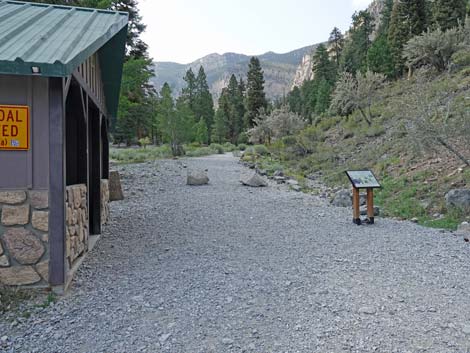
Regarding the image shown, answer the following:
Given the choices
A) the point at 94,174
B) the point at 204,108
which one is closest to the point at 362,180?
the point at 94,174

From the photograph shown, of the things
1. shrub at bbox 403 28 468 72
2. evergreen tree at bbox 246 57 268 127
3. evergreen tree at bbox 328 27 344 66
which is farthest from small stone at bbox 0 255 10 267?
evergreen tree at bbox 328 27 344 66

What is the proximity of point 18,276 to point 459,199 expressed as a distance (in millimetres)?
7394

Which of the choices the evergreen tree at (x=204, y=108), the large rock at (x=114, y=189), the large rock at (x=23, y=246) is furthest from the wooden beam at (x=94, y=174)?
the evergreen tree at (x=204, y=108)

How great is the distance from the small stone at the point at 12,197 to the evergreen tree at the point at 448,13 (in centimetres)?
2719

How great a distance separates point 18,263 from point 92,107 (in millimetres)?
3468

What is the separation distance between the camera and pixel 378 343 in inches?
102

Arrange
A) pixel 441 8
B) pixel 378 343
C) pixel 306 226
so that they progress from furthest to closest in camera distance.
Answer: pixel 441 8 < pixel 306 226 < pixel 378 343

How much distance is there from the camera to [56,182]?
3.44 metres

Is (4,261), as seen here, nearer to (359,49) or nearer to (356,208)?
(356,208)

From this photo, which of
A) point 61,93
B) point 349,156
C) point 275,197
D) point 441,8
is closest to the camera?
point 61,93

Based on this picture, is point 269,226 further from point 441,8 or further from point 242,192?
point 441,8

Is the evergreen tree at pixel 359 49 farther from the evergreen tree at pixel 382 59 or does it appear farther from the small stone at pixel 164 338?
the small stone at pixel 164 338

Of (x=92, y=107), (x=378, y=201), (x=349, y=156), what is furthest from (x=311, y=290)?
(x=349, y=156)

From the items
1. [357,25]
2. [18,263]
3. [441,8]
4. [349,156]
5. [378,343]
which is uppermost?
[357,25]
